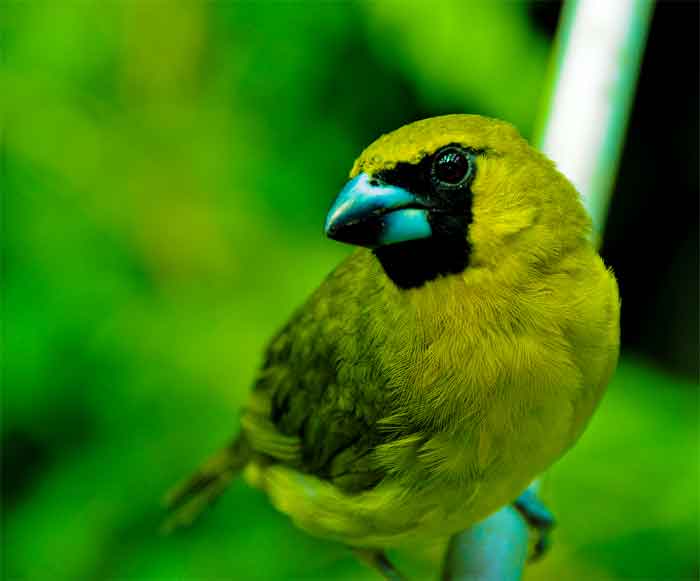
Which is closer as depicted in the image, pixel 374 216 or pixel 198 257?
pixel 374 216

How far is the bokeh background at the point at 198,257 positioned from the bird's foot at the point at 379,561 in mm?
440

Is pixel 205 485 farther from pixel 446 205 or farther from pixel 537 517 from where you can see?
pixel 446 205

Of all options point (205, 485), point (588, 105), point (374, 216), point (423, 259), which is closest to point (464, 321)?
point (423, 259)

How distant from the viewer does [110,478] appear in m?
2.92

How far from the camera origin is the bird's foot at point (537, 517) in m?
2.33

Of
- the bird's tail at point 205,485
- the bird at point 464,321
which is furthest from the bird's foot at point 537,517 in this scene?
the bird's tail at point 205,485

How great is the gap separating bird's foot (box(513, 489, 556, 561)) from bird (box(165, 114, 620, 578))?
0.52 metres

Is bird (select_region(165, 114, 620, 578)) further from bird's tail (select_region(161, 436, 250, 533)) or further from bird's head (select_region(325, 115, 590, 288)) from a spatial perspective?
bird's tail (select_region(161, 436, 250, 533))

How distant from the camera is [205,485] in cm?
265

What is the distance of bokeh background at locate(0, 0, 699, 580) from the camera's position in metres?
2.90

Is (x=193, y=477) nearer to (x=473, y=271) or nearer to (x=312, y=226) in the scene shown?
(x=312, y=226)

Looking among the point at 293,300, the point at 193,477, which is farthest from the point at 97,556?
the point at 293,300

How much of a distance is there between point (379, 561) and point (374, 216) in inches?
45.1

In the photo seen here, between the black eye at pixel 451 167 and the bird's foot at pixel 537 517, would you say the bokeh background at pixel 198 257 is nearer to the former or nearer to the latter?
the bird's foot at pixel 537 517
